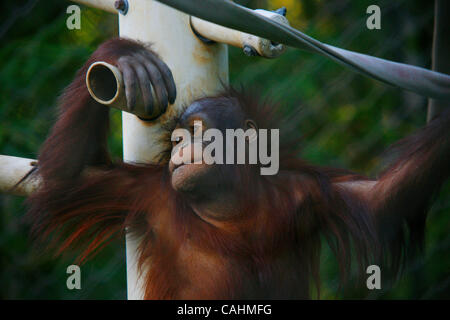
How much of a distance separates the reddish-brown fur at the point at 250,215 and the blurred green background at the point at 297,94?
105 cm

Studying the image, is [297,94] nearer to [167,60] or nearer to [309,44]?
[167,60]

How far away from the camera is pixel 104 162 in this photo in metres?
1.36

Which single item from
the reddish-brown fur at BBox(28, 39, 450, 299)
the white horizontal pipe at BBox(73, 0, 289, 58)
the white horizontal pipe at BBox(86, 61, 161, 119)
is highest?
the white horizontal pipe at BBox(73, 0, 289, 58)

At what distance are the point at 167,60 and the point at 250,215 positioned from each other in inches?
13.8

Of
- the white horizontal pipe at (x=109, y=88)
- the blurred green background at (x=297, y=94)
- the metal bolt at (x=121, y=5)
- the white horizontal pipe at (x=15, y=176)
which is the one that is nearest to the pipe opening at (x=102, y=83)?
the white horizontal pipe at (x=109, y=88)

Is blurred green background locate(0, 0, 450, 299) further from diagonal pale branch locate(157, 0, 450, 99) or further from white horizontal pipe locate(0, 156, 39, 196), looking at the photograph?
diagonal pale branch locate(157, 0, 450, 99)

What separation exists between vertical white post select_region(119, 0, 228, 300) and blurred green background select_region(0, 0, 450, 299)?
111 centimetres

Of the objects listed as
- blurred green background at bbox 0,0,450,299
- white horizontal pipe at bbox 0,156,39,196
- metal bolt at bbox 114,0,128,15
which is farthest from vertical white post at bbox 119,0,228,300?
blurred green background at bbox 0,0,450,299

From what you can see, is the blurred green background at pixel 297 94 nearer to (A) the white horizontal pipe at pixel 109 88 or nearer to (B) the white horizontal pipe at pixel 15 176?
(B) the white horizontal pipe at pixel 15 176

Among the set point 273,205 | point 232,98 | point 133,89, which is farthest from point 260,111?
point 133,89

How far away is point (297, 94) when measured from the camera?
2.45 metres

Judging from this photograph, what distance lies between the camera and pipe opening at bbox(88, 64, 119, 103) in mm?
1064

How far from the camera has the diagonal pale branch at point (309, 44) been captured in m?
0.76

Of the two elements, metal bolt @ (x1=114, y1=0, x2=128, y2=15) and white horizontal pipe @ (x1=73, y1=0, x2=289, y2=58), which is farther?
metal bolt @ (x1=114, y1=0, x2=128, y2=15)
